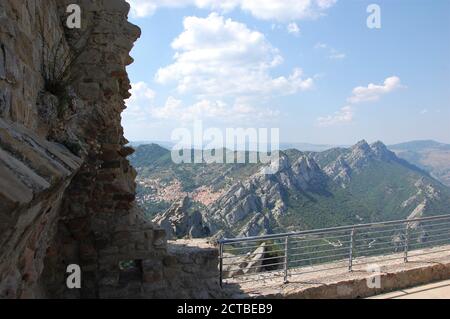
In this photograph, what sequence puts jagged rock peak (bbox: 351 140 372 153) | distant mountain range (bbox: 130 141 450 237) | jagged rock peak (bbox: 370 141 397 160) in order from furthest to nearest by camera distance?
jagged rock peak (bbox: 370 141 397 160) → jagged rock peak (bbox: 351 140 372 153) → distant mountain range (bbox: 130 141 450 237)

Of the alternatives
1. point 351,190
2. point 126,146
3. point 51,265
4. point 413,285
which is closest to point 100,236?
point 51,265

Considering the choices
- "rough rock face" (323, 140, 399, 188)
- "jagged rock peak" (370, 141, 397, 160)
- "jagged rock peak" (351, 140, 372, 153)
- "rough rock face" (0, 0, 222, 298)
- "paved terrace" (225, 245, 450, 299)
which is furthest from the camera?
"jagged rock peak" (370, 141, 397, 160)

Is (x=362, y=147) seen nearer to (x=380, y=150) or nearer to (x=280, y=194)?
(x=380, y=150)

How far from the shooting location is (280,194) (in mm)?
50312

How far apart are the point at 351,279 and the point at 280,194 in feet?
147

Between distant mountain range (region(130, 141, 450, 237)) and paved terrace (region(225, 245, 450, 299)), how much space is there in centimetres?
2918

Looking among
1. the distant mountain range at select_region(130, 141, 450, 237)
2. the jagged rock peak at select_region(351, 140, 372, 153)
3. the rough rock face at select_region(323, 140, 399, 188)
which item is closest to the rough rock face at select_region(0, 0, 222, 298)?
the distant mountain range at select_region(130, 141, 450, 237)

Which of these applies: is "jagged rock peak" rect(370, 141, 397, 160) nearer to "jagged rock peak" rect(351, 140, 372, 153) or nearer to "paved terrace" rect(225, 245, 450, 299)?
"jagged rock peak" rect(351, 140, 372, 153)

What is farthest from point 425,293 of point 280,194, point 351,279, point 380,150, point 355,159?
point 380,150

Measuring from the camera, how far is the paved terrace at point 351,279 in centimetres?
547

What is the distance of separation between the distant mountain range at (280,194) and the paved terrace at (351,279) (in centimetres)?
2918

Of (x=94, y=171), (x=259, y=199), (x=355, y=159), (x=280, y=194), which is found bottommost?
(x=259, y=199)

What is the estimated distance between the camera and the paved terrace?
5.47 m
